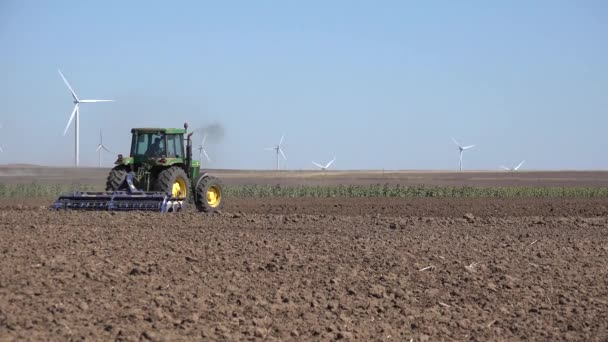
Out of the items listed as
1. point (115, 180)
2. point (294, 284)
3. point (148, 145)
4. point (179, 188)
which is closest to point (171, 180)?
point (179, 188)

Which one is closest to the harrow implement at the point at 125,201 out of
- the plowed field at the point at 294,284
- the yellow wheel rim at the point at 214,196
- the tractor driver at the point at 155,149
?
the tractor driver at the point at 155,149

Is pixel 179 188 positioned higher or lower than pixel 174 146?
lower

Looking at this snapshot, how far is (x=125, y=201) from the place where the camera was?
21.3 metres

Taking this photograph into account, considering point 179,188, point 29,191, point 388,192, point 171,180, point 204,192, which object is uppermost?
point 171,180

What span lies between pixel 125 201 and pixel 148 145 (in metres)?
1.98

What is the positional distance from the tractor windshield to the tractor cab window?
0.18 m

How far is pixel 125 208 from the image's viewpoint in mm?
21281

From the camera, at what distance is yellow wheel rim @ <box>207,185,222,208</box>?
78.6ft

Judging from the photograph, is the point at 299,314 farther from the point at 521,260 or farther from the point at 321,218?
the point at 321,218

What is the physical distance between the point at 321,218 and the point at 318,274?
29.5 feet

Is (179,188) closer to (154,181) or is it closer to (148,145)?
(154,181)

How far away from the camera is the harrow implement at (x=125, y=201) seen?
21.1 m

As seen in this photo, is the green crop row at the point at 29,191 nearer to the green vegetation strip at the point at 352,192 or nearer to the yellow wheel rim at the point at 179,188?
the green vegetation strip at the point at 352,192

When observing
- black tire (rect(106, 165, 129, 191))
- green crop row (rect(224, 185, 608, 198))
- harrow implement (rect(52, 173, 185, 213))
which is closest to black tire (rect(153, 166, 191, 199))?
harrow implement (rect(52, 173, 185, 213))
